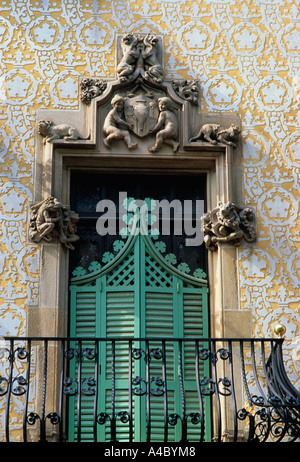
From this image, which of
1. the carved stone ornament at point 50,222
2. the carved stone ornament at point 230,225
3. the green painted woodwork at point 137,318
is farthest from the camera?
the carved stone ornament at point 230,225

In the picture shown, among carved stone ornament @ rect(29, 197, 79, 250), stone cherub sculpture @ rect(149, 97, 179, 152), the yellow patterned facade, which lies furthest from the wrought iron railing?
stone cherub sculpture @ rect(149, 97, 179, 152)

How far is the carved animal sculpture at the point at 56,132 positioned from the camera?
34.9ft

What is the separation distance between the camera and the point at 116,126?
1075 centimetres

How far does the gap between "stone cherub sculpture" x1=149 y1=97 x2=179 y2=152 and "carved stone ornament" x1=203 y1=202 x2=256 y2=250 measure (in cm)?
81

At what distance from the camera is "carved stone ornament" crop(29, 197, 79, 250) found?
1030 centimetres

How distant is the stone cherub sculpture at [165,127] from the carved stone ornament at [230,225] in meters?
0.81

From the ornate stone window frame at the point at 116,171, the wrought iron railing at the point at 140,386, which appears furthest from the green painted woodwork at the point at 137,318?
the ornate stone window frame at the point at 116,171

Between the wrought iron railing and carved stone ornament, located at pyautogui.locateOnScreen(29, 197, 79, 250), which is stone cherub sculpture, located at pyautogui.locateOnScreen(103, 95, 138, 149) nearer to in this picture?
carved stone ornament, located at pyautogui.locateOnScreen(29, 197, 79, 250)

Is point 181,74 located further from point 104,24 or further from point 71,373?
point 71,373

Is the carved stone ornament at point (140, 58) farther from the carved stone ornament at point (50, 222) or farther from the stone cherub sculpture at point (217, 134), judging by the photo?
the carved stone ornament at point (50, 222)

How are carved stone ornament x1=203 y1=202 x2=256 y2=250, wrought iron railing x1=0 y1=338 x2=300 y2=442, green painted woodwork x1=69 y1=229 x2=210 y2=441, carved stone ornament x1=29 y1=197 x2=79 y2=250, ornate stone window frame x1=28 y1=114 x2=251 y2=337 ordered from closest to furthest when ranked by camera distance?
wrought iron railing x1=0 y1=338 x2=300 y2=442
green painted woodwork x1=69 y1=229 x2=210 y2=441
ornate stone window frame x1=28 y1=114 x2=251 y2=337
carved stone ornament x1=29 y1=197 x2=79 y2=250
carved stone ornament x1=203 y1=202 x2=256 y2=250

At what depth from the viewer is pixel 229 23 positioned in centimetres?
1123

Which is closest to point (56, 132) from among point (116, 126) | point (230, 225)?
point (116, 126)
